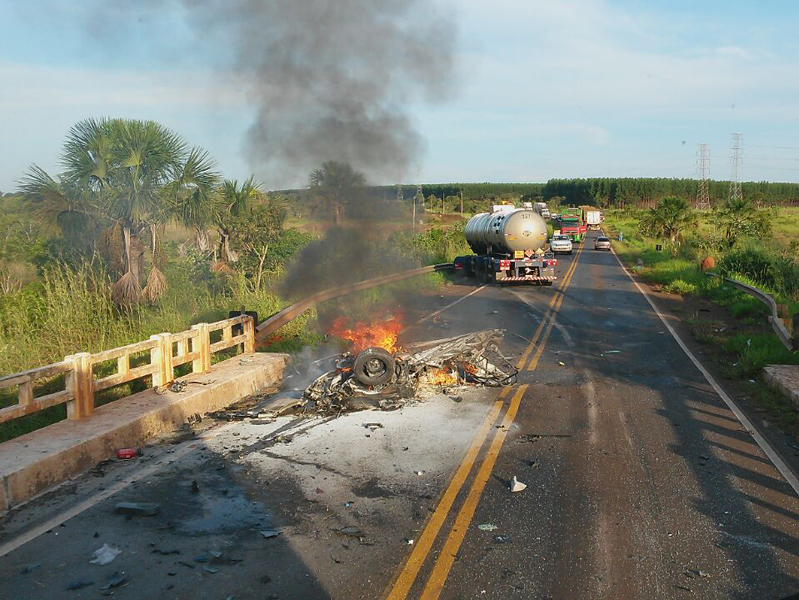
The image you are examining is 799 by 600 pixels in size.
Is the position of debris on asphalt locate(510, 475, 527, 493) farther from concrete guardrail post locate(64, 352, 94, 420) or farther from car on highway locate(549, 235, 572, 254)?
car on highway locate(549, 235, 572, 254)

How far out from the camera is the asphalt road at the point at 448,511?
4730 mm

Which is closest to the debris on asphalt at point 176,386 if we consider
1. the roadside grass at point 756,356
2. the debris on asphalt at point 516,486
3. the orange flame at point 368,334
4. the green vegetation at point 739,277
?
the orange flame at point 368,334

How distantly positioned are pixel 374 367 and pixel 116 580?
5631 millimetres

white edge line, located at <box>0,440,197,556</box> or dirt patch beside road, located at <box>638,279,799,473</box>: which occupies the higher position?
white edge line, located at <box>0,440,197,556</box>

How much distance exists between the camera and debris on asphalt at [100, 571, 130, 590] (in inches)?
182

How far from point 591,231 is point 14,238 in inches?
3355

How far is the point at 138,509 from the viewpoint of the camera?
5.86 metres

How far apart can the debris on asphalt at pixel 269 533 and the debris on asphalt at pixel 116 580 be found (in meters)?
1.04

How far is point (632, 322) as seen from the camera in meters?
18.5

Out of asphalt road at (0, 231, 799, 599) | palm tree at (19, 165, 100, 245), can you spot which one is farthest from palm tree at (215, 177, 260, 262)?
asphalt road at (0, 231, 799, 599)

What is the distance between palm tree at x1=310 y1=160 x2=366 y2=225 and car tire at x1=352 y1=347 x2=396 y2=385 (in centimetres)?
586

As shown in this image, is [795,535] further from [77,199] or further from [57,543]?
[77,199]

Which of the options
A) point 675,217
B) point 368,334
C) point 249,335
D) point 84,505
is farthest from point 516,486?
point 675,217

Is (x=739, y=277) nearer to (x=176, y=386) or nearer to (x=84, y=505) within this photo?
(x=176, y=386)
